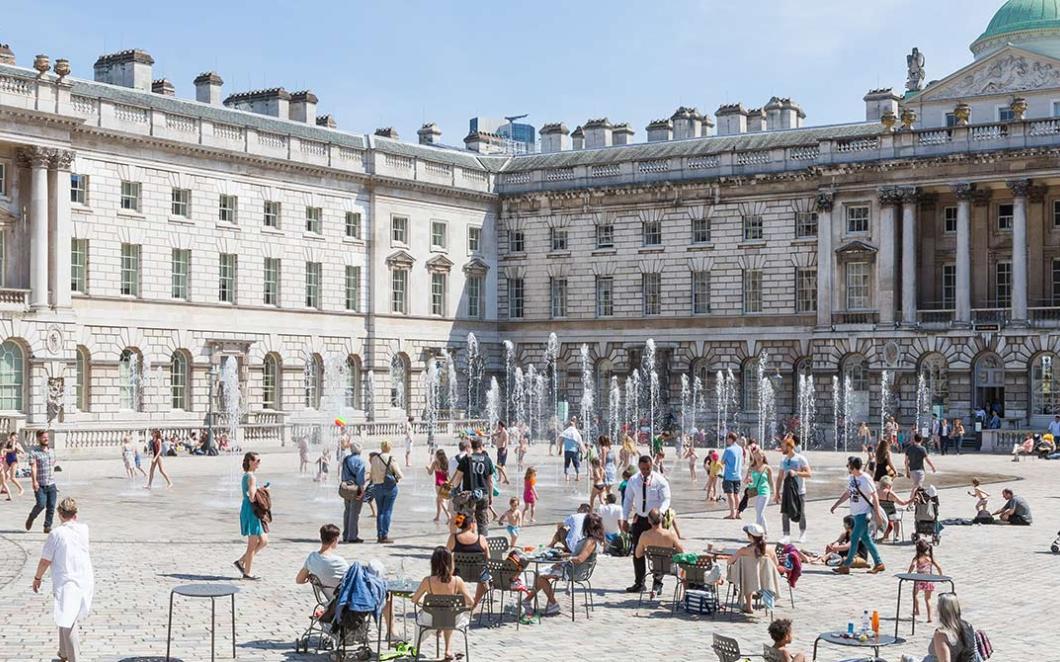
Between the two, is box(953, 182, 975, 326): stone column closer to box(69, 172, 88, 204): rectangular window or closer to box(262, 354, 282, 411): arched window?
box(262, 354, 282, 411): arched window

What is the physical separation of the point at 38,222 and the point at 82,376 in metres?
6.25

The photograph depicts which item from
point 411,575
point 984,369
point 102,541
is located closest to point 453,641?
point 411,575

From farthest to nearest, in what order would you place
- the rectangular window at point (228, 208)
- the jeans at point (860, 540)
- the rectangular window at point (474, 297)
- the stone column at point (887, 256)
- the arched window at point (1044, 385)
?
the rectangular window at point (474, 297)
the stone column at point (887, 256)
the rectangular window at point (228, 208)
the arched window at point (1044, 385)
the jeans at point (860, 540)

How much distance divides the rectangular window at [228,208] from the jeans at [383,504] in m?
36.2

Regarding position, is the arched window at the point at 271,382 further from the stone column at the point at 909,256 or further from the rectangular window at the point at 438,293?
the stone column at the point at 909,256

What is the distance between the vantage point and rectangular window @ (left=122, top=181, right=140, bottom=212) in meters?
55.4

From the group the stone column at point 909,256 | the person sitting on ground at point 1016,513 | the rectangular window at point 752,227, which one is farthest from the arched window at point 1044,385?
the person sitting on ground at point 1016,513

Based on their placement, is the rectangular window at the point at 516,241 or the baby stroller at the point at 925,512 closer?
the baby stroller at the point at 925,512

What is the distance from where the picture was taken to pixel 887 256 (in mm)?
62719

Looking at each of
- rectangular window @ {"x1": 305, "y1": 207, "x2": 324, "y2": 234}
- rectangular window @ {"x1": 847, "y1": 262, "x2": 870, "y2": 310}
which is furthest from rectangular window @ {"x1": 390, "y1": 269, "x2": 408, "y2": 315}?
rectangular window @ {"x1": 847, "y1": 262, "x2": 870, "y2": 310}

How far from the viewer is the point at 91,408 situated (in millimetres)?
53719

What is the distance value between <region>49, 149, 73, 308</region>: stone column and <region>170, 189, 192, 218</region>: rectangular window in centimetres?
557

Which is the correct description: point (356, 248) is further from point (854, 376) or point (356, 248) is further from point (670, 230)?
point (854, 376)

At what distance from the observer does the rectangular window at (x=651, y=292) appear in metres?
68.6
